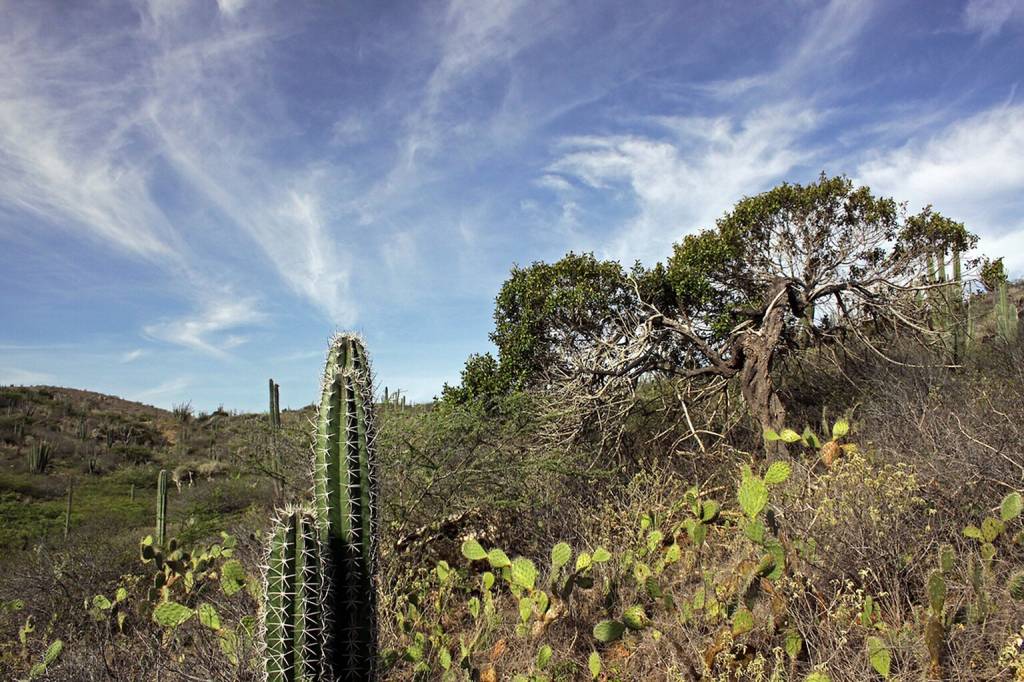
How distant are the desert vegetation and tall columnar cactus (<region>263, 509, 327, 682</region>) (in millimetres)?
14

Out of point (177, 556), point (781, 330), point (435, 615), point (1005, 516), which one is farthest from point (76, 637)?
point (781, 330)

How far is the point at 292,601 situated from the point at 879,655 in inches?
105

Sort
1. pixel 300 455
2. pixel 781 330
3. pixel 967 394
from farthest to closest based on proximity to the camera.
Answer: pixel 781 330, pixel 300 455, pixel 967 394

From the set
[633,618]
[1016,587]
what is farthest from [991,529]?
[633,618]

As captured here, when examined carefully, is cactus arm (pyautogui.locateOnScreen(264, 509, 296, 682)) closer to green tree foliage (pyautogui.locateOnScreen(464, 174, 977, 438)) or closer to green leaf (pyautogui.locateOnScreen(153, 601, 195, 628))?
green leaf (pyautogui.locateOnScreen(153, 601, 195, 628))

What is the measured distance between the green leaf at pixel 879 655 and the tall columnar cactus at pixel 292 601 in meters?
2.51

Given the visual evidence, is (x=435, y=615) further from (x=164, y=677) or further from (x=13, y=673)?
(x=13, y=673)

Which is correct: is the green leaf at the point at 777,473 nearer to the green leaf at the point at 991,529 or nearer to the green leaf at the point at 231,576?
the green leaf at the point at 991,529

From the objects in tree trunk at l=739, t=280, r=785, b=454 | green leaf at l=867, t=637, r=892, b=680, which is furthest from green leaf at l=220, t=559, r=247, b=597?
tree trunk at l=739, t=280, r=785, b=454

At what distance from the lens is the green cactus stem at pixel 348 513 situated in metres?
3.38

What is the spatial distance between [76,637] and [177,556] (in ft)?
3.38

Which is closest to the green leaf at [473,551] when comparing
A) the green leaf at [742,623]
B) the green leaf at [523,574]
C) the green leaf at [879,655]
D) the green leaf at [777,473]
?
the green leaf at [523,574]

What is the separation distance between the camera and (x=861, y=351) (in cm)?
952

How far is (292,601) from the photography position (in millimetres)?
3064
